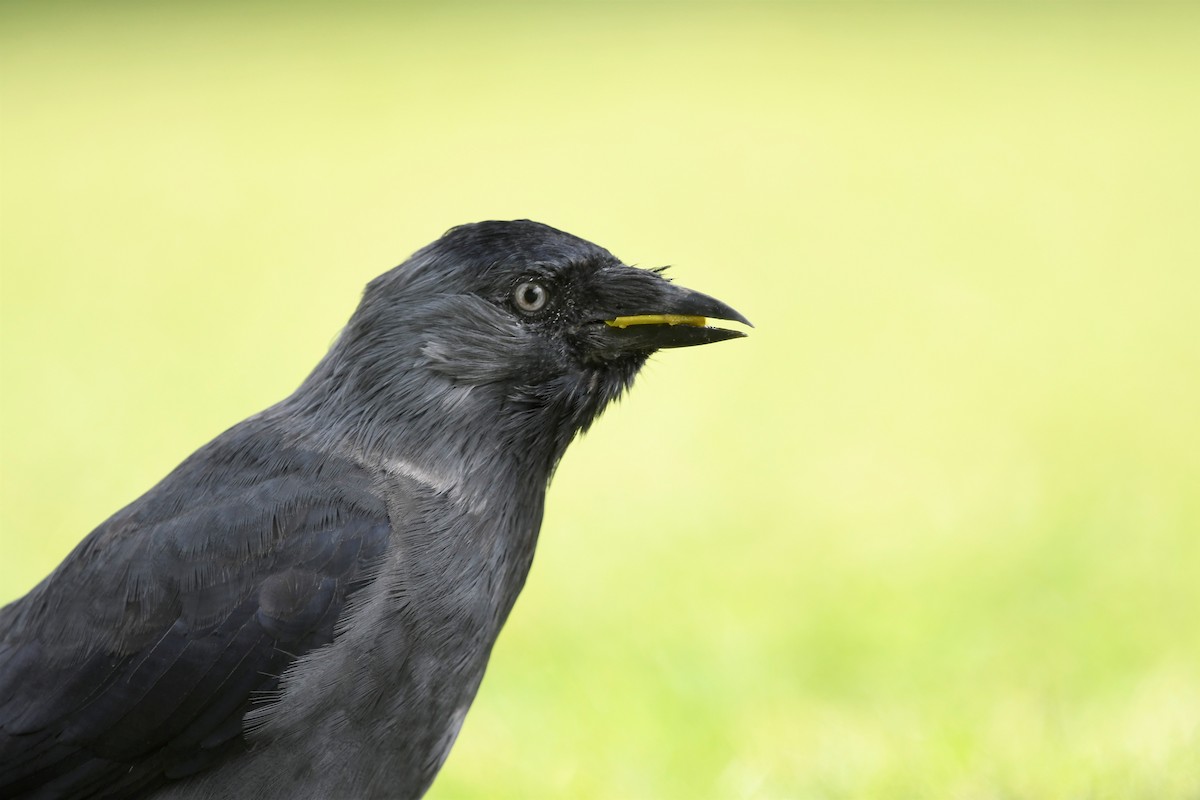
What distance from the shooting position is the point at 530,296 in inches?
166

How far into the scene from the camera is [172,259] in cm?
1731

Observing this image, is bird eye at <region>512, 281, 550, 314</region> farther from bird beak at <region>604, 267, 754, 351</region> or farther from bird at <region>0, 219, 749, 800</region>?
bird beak at <region>604, 267, 754, 351</region>

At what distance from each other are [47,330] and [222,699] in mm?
11727

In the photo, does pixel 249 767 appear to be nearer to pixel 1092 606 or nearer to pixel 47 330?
pixel 1092 606

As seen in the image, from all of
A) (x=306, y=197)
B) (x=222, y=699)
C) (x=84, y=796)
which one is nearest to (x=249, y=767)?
(x=222, y=699)

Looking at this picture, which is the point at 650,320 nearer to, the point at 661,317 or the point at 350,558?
the point at 661,317

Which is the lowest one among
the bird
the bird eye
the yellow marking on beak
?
the bird

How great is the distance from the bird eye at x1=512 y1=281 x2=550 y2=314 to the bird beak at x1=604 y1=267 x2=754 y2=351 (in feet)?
0.63

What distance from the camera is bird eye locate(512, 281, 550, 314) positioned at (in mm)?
4199

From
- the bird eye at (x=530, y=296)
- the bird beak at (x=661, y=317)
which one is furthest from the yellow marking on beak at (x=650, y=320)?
the bird eye at (x=530, y=296)

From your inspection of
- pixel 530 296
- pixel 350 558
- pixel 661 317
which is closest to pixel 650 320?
pixel 661 317

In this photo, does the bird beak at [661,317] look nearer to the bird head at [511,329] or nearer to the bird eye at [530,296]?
the bird head at [511,329]

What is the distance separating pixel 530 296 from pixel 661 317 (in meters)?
0.38

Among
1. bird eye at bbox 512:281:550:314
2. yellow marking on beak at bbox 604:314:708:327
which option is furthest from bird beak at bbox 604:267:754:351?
bird eye at bbox 512:281:550:314
